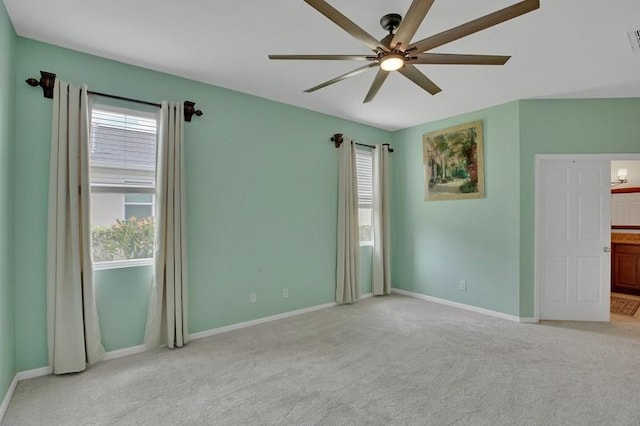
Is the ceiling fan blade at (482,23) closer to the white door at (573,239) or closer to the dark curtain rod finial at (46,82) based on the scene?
the dark curtain rod finial at (46,82)

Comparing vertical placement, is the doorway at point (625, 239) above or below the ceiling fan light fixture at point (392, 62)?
below

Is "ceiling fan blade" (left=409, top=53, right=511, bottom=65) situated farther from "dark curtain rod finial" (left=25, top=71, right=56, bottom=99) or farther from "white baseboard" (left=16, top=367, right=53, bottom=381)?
"white baseboard" (left=16, top=367, right=53, bottom=381)

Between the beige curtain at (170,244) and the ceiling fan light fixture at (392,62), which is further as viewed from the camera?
the beige curtain at (170,244)

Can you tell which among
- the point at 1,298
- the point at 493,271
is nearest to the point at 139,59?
the point at 1,298

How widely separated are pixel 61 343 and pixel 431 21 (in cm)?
386

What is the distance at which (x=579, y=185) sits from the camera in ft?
13.4

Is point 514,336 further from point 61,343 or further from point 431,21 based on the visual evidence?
point 61,343

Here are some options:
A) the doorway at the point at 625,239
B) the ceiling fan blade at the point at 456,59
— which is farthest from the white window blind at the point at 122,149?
the doorway at the point at 625,239

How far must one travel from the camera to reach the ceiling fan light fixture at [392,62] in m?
2.10

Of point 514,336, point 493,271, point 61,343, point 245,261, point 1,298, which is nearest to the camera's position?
point 1,298

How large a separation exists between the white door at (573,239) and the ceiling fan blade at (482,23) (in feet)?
9.86

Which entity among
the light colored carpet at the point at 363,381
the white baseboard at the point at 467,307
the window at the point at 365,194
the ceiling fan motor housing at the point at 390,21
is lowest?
the light colored carpet at the point at 363,381

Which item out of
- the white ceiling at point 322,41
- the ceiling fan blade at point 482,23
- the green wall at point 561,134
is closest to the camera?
the ceiling fan blade at point 482,23

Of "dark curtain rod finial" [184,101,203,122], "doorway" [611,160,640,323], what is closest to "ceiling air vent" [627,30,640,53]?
"doorway" [611,160,640,323]
